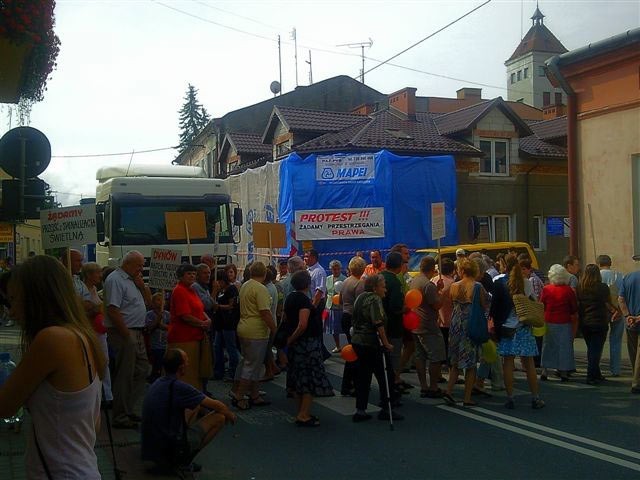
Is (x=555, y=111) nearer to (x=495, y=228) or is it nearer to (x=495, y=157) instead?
(x=495, y=157)

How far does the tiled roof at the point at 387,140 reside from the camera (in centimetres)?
2959

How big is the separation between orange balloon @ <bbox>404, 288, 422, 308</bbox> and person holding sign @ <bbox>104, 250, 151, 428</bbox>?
3262 millimetres

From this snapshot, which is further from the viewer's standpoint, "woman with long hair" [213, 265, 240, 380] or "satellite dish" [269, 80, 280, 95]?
"satellite dish" [269, 80, 280, 95]

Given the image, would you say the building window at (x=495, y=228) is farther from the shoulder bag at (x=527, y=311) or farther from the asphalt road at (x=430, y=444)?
the shoulder bag at (x=527, y=311)

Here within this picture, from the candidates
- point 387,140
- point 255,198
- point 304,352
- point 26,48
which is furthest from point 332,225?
point 26,48

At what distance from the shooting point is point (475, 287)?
945 cm

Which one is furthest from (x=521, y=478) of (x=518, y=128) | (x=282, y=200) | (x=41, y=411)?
(x=518, y=128)

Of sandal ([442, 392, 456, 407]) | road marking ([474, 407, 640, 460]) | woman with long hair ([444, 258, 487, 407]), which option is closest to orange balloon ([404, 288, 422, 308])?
woman with long hair ([444, 258, 487, 407])

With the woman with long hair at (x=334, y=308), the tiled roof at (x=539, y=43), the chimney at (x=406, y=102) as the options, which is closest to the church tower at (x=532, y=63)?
the tiled roof at (x=539, y=43)

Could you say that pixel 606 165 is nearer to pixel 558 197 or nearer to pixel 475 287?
pixel 475 287

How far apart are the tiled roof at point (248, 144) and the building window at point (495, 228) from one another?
12548 millimetres

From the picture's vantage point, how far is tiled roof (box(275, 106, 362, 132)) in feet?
108

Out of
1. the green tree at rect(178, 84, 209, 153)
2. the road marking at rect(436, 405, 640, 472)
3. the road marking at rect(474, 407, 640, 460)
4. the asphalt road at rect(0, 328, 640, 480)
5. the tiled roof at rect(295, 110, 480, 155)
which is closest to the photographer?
the asphalt road at rect(0, 328, 640, 480)

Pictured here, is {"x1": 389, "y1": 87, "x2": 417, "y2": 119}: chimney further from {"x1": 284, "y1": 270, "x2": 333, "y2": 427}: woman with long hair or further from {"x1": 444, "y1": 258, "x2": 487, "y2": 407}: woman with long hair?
{"x1": 284, "y1": 270, "x2": 333, "y2": 427}: woman with long hair
